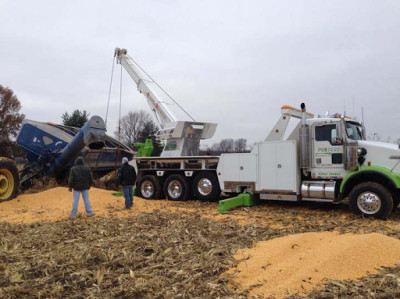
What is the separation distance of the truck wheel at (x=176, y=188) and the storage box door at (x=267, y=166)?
306 cm

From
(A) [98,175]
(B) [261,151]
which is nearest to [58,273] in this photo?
(B) [261,151]

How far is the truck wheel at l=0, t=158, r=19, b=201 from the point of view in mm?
11969

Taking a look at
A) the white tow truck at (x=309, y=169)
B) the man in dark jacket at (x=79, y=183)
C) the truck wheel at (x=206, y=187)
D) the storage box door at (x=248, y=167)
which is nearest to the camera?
the white tow truck at (x=309, y=169)

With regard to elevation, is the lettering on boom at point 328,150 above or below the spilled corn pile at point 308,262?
above

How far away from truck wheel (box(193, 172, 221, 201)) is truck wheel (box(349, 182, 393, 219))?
4.34 meters

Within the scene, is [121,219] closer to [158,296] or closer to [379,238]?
[158,296]

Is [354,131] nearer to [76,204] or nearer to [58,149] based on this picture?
[76,204]

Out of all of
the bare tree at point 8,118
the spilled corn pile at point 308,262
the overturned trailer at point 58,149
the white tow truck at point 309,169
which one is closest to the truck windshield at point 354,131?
the white tow truck at point 309,169

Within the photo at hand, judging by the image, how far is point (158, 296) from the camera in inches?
168

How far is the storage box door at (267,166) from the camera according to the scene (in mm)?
10523

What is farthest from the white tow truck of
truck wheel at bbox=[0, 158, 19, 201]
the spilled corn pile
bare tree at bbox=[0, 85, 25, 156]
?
bare tree at bbox=[0, 85, 25, 156]

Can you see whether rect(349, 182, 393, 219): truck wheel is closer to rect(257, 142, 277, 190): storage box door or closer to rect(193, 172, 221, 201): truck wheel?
rect(257, 142, 277, 190): storage box door

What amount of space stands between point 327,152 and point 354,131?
3.18 feet

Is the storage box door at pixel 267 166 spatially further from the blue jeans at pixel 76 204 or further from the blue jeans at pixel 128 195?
the blue jeans at pixel 76 204
